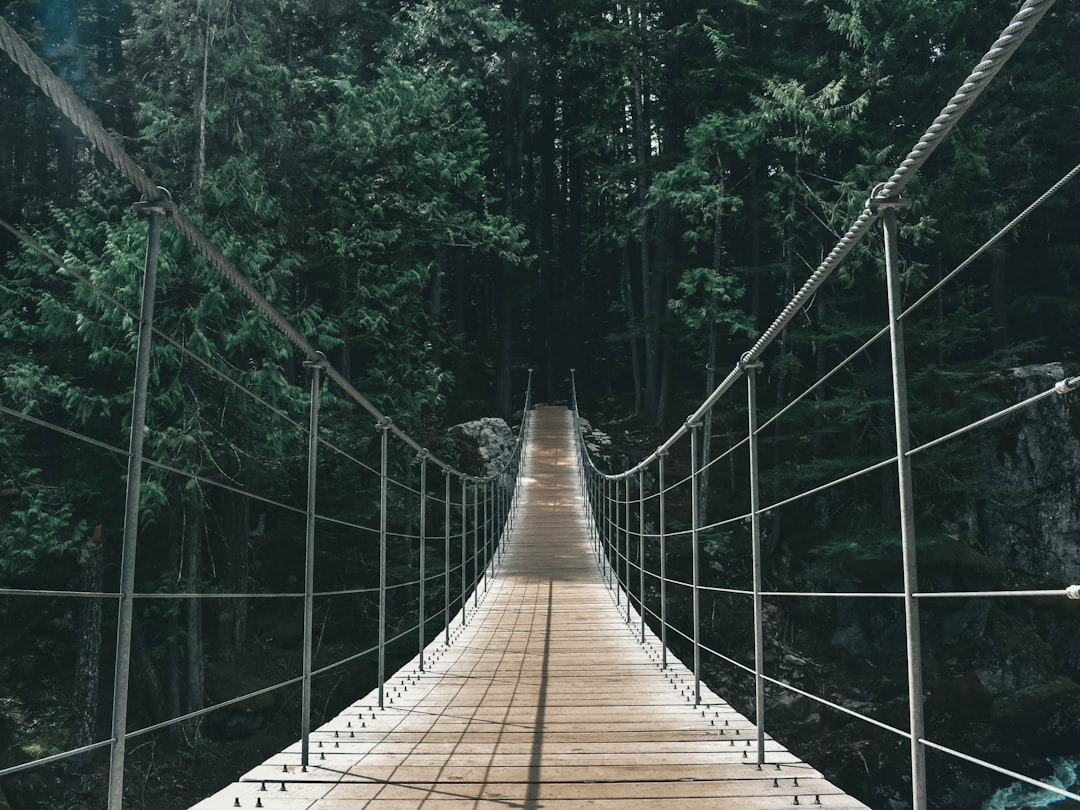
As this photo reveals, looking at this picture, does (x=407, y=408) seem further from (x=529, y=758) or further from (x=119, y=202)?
(x=529, y=758)

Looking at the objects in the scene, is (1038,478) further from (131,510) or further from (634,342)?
(131,510)

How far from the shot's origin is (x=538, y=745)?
2873 mm

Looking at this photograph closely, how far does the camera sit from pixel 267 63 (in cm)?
1135

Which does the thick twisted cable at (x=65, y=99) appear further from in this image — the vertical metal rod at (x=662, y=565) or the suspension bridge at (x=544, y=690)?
the vertical metal rod at (x=662, y=565)

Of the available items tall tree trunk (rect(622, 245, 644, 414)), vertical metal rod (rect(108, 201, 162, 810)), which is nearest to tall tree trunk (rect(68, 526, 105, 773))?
tall tree trunk (rect(622, 245, 644, 414))

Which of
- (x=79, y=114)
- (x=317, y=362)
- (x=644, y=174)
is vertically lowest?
(x=317, y=362)

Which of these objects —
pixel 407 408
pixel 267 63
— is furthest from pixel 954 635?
pixel 267 63

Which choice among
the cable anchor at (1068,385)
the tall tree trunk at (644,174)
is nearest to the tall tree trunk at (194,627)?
the tall tree trunk at (644,174)

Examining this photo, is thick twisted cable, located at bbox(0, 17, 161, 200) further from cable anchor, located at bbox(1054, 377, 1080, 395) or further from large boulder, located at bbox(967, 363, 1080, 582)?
large boulder, located at bbox(967, 363, 1080, 582)

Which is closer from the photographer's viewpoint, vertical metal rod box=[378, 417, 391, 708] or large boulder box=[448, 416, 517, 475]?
vertical metal rod box=[378, 417, 391, 708]

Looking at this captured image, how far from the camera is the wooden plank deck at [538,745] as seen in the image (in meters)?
2.25

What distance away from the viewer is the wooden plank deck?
7.38ft

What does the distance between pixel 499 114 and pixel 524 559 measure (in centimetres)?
1509

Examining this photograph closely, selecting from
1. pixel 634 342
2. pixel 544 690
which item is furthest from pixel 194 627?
pixel 634 342
